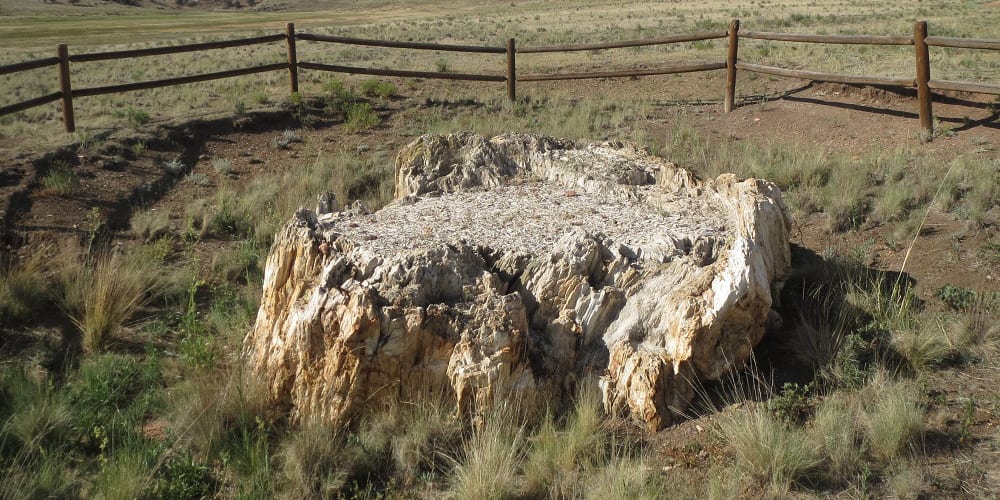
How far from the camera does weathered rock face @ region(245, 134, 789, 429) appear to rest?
16.5 feet

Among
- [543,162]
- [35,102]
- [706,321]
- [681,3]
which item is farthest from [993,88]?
[681,3]

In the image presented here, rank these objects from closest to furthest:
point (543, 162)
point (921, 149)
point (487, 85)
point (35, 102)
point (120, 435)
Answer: point (120, 435) → point (543, 162) → point (921, 149) → point (35, 102) → point (487, 85)

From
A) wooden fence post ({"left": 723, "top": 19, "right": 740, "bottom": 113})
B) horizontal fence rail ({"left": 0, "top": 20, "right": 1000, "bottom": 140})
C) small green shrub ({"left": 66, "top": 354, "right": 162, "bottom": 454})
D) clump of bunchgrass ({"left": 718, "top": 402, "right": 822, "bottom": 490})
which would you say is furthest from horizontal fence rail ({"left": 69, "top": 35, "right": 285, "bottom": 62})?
clump of bunchgrass ({"left": 718, "top": 402, "right": 822, "bottom": 490})

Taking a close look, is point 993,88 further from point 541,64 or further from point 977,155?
point 541,64

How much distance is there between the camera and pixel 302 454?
4.68m

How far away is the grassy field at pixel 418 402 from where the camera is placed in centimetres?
455

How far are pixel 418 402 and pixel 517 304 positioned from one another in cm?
83

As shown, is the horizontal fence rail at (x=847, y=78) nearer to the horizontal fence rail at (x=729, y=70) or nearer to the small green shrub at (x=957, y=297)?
the horizontal fence rail at (x=729, y=70)

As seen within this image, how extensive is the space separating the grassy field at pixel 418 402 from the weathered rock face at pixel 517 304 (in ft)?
0.68

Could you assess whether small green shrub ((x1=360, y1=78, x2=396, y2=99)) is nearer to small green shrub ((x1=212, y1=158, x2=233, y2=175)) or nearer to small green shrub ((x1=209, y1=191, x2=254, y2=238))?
small green shrub ((x1=212, y1=158, x2=233, y2=175))

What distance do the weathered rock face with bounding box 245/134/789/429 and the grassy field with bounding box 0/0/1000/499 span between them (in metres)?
0.21

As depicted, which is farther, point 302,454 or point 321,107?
point 321,107

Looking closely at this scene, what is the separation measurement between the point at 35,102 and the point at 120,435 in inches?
371

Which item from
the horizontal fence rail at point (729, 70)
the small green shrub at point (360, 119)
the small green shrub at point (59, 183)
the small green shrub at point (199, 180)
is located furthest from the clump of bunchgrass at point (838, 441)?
the small green shrub at point (360, 119)
